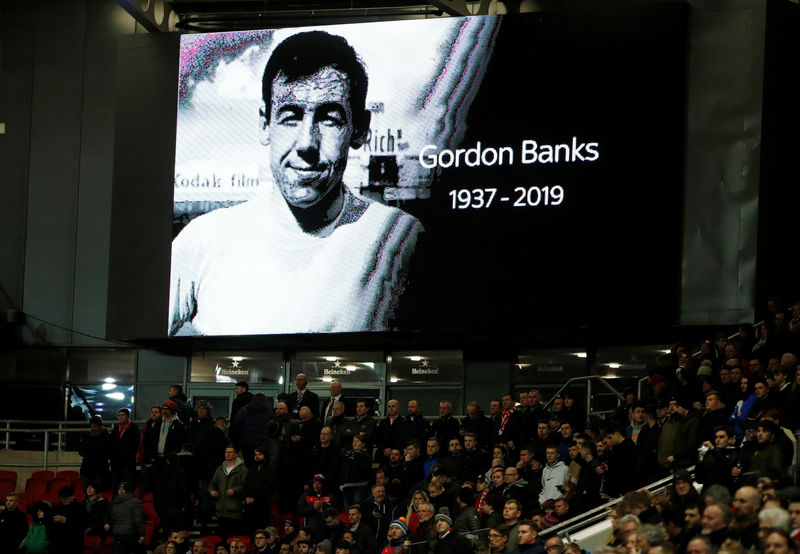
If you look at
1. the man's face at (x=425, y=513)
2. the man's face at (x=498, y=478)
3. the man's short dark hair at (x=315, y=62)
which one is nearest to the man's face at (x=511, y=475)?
the man's face at (x=498, y=478)

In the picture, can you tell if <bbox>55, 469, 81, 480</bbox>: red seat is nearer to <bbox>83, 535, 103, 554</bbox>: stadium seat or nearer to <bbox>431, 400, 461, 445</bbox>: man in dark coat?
<bbox>83, 535, 103, 554</bbox>: stadium seat

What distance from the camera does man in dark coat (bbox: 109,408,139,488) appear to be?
17812mm

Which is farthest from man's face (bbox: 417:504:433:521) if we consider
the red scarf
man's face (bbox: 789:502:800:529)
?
man's face (bbox: 789:502:800:529)

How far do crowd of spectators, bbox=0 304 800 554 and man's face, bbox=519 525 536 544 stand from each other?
0.5 inches

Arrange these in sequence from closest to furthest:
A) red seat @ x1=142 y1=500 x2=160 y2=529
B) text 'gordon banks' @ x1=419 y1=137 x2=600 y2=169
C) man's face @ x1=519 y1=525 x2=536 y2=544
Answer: man's face @ x1=519 y1=525 x2=536 y2=544
red seat @ x1=142 y1=500 x2=160 y2=529
text 'gordon banks' @ x1=419 y1=137 x2=600 y2=169

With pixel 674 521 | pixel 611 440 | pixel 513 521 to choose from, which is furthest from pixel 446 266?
pixel 674 521

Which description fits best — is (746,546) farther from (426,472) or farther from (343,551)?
(426,472)

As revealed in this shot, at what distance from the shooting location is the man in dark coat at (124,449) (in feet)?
58.4

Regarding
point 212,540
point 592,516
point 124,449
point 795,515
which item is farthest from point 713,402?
point 124,449

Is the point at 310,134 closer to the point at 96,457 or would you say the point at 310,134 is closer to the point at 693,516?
the point at 96,457

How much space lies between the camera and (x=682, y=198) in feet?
63.2

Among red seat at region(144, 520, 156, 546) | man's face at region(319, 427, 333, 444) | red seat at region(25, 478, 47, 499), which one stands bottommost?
red seat at region(144, 520, 156, 546)

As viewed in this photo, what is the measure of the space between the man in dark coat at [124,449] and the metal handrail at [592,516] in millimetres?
6010

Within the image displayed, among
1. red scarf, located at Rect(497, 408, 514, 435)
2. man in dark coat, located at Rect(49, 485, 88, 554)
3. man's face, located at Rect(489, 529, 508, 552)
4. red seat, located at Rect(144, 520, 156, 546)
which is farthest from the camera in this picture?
red seat, located at Rect(144, 520, 156, 546)
